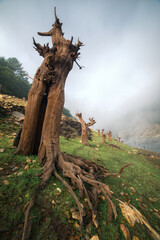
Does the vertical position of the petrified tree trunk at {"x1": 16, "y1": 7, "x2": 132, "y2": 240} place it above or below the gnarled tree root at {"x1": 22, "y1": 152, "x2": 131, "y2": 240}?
above

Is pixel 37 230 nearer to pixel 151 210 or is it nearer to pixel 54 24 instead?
pixel 151 210

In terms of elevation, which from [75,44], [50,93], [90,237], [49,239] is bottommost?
[90,237]

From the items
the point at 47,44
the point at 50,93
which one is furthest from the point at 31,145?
the point at 47,44

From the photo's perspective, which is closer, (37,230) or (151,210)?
(37,230)

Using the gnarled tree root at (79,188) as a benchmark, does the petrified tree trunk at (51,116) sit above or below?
above

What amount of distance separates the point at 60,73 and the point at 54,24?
294cm

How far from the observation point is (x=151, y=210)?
9.14 feet

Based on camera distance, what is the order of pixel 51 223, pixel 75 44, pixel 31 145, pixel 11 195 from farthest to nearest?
pixel 75 44
pixel 31 145
pixel 11 195
pixel 51 223

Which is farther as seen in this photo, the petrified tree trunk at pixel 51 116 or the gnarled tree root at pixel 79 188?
the petrified tree trunk at pixel 51 116

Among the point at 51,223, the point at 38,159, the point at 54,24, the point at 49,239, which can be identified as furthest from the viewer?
the point at 54,24

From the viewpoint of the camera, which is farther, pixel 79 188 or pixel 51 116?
pixel 51 116

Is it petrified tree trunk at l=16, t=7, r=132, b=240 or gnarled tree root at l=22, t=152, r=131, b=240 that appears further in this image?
petrified tree trunk at l=16, t=7, r=132, b=240

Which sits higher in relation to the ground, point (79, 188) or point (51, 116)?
point (51, 116)

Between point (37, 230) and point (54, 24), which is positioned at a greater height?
point (54, 24)
